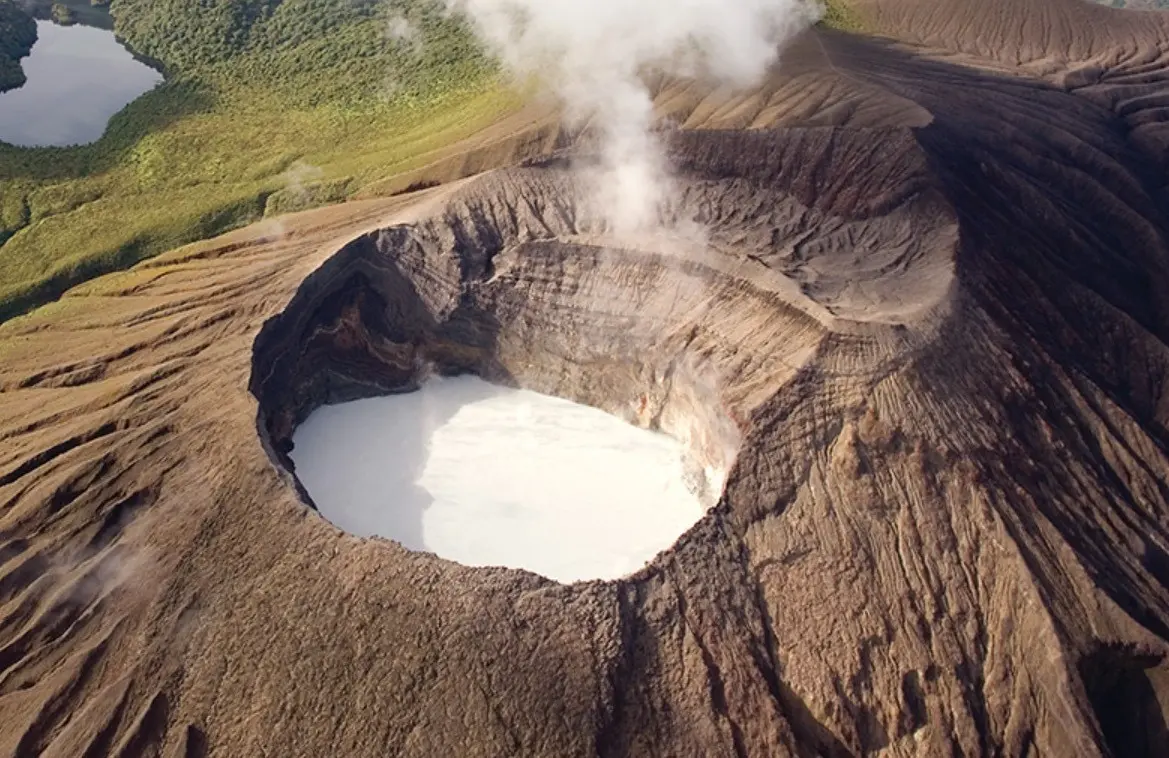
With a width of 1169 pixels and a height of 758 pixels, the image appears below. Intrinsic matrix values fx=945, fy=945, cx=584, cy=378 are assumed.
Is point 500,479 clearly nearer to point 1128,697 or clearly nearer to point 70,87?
point 1128,697

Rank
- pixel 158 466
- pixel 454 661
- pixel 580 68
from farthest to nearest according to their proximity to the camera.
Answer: pixel 580 68 → pixel 158 466 → pixel 454 661

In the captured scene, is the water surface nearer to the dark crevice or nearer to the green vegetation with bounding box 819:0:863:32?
the green vegetation with bounding box 819:0:863:32

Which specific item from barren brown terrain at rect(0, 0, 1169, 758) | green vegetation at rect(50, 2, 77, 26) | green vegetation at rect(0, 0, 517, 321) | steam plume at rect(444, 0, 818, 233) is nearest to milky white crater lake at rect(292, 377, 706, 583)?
barren brown terrain at rect(0, 0, 1169, 758)

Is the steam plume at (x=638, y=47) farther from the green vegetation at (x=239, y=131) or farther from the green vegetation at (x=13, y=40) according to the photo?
the green vegetation at (x=13, y=40)

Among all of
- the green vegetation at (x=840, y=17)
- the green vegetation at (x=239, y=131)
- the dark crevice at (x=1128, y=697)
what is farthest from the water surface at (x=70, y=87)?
the dark crevice at (x=1128, y=697)

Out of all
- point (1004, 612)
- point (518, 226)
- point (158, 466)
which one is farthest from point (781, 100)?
point (158, 466)

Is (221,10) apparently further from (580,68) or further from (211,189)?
(580,68)
